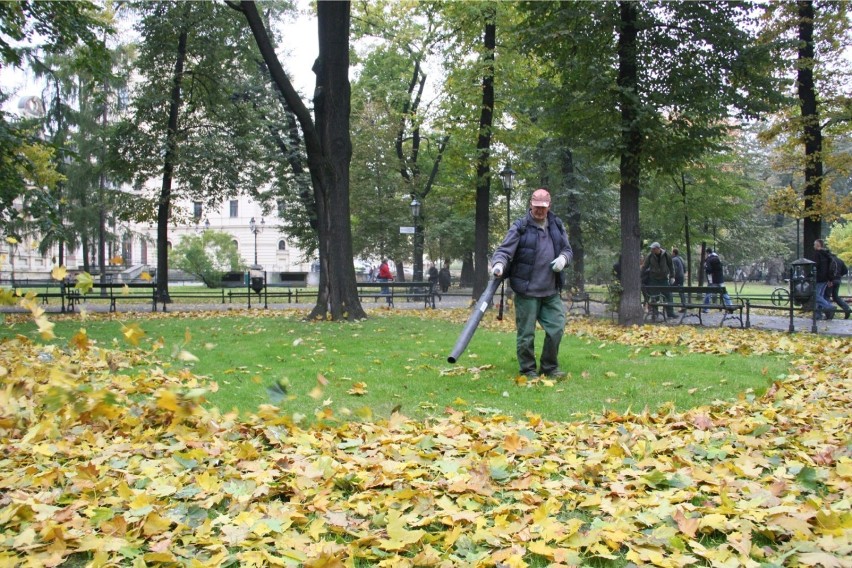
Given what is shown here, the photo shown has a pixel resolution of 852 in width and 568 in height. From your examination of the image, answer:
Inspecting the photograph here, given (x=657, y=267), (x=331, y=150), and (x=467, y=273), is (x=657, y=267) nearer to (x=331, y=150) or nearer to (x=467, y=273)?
(x=331, y=150)

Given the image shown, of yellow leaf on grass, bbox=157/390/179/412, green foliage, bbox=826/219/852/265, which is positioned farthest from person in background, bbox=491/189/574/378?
green foliage, bbox=826/219/852/265

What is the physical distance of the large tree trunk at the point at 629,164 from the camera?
40.1 ft

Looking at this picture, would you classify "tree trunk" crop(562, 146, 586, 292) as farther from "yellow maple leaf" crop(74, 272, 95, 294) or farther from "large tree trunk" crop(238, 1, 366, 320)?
"yellow maple leaf" crop(74, 272, 95, 294)

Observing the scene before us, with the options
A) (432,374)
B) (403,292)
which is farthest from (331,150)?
(403,292)

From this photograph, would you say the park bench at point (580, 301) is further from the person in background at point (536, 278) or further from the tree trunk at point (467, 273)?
the tree trunk at point (467, 273)

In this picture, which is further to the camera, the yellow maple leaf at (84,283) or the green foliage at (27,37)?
the green foliage at (27,37)

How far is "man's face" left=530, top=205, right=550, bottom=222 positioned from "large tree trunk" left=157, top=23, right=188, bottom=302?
1739 centimetres

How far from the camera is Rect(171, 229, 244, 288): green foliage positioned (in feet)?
121

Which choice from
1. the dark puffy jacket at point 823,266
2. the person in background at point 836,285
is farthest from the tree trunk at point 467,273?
the dark puffy jacket at point 823,266

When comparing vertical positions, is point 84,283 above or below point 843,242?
below

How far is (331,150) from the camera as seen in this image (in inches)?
537

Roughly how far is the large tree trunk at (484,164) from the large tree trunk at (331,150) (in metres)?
6.13

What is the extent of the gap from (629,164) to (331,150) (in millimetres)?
6033

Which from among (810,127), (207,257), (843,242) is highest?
(810,127)
